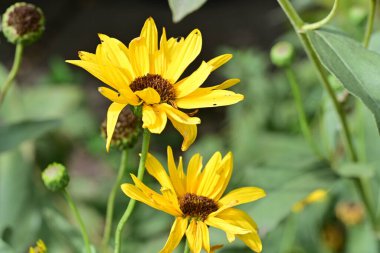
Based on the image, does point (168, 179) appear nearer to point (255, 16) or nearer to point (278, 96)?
point (278, 96)

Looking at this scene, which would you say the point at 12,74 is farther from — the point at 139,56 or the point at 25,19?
the point at 139,56

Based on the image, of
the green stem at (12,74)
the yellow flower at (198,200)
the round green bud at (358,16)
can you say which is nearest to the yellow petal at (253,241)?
the yellow flower at (198,200)

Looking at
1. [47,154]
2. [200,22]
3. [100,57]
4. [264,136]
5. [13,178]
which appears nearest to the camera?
[100,57]

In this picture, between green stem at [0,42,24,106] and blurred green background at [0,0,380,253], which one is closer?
green stem at [0,42,24,106]

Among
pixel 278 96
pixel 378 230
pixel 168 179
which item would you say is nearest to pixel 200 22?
pixel 278 96

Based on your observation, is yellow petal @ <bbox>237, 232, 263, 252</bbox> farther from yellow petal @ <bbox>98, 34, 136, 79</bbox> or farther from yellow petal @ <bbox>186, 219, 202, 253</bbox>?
yellow petal @ <bbox>98, 34, 136, 79</bbox>

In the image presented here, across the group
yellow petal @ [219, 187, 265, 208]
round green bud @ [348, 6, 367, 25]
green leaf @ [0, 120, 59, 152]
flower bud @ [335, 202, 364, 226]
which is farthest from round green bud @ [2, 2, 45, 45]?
flower bud @ [335, 202, 364, 226]
